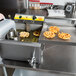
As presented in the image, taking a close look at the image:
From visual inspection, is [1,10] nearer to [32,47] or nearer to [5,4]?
[5,4]

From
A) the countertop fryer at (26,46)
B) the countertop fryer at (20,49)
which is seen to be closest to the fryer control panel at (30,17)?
the countertop fryer at (26,46)

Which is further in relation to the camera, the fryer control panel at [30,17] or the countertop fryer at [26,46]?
the fryer control panel at [30,17]

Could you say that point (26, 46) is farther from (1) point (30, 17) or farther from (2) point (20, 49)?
(1) point (30, 17)

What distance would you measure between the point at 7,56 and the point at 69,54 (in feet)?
2.37

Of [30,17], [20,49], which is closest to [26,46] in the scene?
[20,49]

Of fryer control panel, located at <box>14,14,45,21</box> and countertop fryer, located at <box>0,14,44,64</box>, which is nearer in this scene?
countertop fryer, located at <box>0,14,44,64</box>

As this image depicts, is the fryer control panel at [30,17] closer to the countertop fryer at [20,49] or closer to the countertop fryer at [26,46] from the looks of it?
the countertop fryer at [26,46]

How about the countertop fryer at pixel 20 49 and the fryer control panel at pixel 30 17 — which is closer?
the countertop fryer at pixel 20 49

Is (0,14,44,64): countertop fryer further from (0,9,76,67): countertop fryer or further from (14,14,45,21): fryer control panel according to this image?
(14,14,45,21): fryer control panel

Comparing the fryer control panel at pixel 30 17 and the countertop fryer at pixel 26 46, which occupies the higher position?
the fryer control panel at pixel 30 17

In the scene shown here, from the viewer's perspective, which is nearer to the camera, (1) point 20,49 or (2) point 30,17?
(1) point 20,49

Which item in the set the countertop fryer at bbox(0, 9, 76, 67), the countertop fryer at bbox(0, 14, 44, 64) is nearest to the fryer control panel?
the countertop fryer at bbox(0, 9, 76, 67)

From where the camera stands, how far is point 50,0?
239cm

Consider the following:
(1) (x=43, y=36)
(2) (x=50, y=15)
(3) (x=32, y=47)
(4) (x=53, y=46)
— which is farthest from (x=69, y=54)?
(2) (x=50, y=15)
